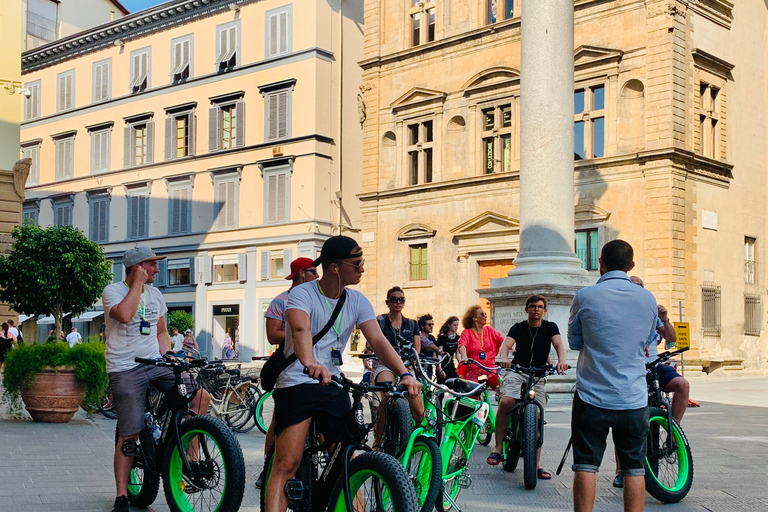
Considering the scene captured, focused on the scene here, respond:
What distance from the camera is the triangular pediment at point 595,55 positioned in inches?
1211

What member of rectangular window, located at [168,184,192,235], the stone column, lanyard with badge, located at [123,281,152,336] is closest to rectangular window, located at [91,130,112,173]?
rectangular window, located at [168,184,192,235]

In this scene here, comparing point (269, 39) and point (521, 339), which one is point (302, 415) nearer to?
point (521, 339)

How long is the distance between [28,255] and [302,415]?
80.2 ft

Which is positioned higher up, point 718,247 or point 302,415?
point 718,247

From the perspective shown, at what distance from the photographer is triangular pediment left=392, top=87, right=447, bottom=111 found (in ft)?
117

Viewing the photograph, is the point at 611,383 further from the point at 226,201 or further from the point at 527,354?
the point at 226,201

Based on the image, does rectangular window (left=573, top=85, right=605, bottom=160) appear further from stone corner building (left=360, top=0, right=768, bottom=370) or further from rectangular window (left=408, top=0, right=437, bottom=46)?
rectangular window (left=408, top=0, right=437, bottom=46)

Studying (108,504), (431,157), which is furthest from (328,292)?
(431,157)

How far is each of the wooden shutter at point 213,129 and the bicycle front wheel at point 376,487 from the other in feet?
138

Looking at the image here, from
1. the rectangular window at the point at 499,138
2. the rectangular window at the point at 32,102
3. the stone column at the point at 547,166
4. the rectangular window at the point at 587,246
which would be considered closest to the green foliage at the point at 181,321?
the rectangular window at the point at 499,138

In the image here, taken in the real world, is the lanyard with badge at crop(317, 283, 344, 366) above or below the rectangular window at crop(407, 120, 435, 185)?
below

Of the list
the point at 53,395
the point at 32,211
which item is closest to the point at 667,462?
the point at 53,395

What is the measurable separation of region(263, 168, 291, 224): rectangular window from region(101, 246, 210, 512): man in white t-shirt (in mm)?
35931

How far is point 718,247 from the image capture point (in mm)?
31266
